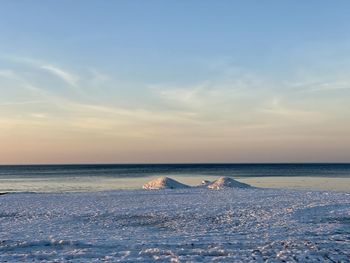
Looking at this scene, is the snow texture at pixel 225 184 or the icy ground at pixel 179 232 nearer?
the icy ground at pixel 179 232

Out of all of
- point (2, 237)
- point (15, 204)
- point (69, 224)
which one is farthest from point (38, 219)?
point (15, 204)

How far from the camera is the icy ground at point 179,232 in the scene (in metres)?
14.7

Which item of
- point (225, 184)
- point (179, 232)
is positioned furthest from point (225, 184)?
point (179, 232)

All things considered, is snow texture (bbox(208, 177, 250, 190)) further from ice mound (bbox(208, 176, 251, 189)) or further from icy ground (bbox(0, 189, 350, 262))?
icy ground (bbox(0, 189, 350, 262))

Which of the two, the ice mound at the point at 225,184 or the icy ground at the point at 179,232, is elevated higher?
the ice mound at the point at 225,184

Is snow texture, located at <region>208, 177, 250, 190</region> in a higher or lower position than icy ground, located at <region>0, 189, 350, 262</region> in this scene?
higher

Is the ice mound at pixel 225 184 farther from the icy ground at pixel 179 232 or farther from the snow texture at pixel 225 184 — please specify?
the icy ground at pixel 179 232

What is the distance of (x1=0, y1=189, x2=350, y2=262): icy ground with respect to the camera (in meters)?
14.7

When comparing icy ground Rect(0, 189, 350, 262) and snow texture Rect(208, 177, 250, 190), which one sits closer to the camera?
icy ground Rect(0, 189, 350, 262)

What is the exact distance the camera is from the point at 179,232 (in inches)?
757

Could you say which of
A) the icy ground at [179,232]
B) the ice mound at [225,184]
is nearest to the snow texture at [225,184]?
the ice mound at [225,184]

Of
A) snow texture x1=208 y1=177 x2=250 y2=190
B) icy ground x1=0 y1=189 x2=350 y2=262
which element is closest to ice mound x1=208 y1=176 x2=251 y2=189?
snow texture x1=208 y1=177 x2=250 y2=190

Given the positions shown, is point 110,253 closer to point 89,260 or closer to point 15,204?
point 89,260

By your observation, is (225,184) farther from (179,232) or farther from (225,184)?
(179,232)
